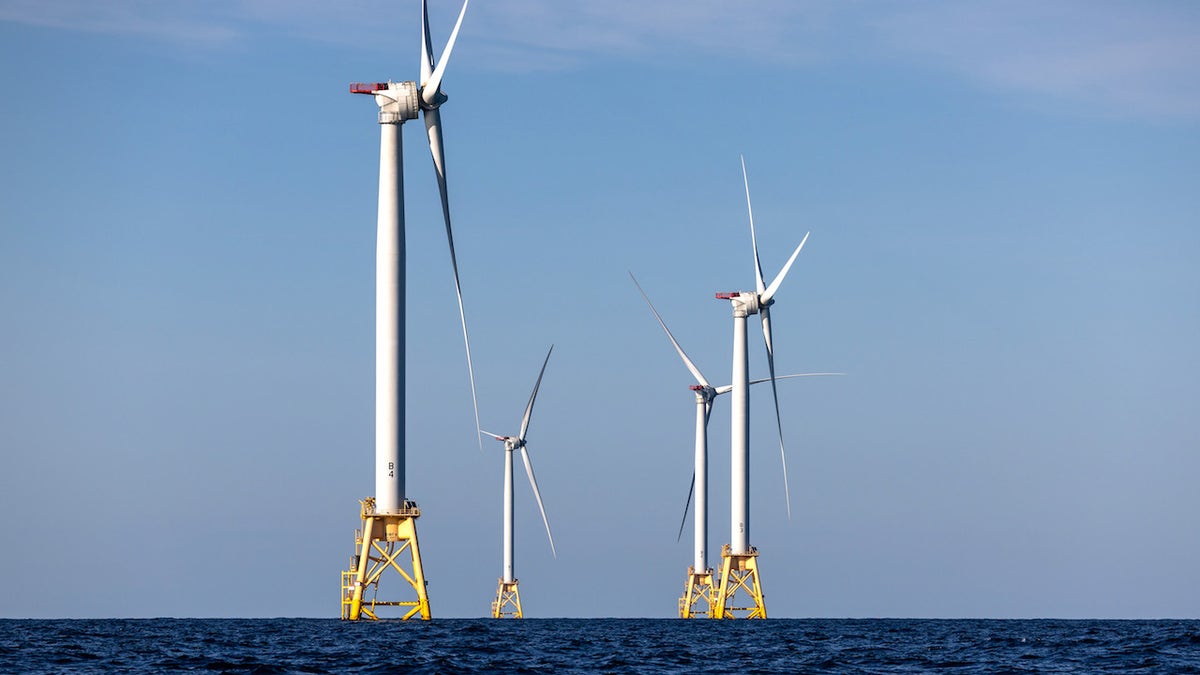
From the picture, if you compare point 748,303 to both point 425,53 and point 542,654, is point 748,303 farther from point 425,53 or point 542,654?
point 542,654

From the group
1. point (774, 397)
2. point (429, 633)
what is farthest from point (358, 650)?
point (774, 397)

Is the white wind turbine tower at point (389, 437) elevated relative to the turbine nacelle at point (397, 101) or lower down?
lower down

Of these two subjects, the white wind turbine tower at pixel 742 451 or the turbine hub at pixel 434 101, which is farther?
the white wind turbine tower at pixel 742 451

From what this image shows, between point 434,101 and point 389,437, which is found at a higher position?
point 434,101

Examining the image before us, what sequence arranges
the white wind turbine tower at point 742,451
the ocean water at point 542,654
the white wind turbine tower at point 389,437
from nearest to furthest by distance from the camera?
the ocean water at point 542,654, the white wind turbine tower at point 389,437, the white wind turbine tower at point 742,451

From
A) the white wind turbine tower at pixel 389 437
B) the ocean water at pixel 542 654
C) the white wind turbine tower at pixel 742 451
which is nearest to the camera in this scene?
the ocean water at pixel 542 654

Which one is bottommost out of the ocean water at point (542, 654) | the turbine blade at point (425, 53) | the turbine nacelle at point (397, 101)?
the ocean water at point (542, 654)

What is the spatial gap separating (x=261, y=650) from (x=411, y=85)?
41.3 meters

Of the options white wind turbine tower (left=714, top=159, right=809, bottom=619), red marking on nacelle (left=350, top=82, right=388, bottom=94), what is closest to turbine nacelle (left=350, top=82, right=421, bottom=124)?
red marking on nacelle (left=350, top=82, right=388, bottom=94)

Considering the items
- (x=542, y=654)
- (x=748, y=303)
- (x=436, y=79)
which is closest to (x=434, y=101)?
(x=436, y=79)

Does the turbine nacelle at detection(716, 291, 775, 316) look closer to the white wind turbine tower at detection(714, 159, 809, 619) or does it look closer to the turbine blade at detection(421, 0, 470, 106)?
the white wind turbine tower at detection(714, 159, 809, 619)

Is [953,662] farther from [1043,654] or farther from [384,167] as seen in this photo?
[384,167]

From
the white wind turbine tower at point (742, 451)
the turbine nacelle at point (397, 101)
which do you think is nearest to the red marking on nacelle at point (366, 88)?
the turbine nacelle at point (397, 101)

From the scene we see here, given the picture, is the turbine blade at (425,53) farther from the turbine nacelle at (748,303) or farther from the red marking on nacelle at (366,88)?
the turbine nacelle at (748,303)
